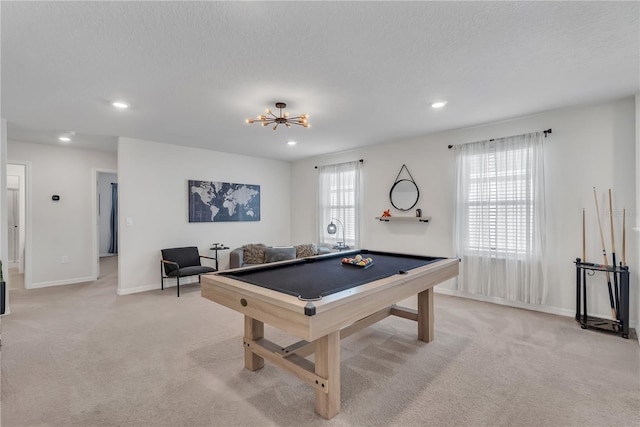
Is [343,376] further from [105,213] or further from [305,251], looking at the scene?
[105,213]

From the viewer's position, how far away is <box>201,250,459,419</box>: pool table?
67.2 inches

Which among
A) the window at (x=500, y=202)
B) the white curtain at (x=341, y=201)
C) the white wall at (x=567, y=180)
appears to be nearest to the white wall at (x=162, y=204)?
the white curtain at (x=341, y=201)

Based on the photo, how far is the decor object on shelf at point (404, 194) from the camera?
16.1 feet

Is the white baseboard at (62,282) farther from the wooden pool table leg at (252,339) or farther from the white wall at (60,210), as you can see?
the wooden pool table leg at (252,339)

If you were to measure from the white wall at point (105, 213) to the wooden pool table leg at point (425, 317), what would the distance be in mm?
8901

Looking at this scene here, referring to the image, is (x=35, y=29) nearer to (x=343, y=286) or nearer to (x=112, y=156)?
(x=343, y=286)

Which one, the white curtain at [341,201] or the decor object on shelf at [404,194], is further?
the white curtain at [341,201]

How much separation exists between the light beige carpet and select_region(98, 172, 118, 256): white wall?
18.4 feet

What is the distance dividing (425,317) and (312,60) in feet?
8.20

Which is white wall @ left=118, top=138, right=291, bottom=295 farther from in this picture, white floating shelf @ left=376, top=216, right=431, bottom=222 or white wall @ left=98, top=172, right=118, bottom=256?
white wall @ left=98, top=172, right=118, bottom=256

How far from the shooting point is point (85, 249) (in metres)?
5.63

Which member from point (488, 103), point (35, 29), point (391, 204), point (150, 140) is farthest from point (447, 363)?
point (150, 140)

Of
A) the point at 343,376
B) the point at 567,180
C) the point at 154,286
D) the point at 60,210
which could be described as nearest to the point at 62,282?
the point at 60,210

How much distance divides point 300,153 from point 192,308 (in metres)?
3.45
